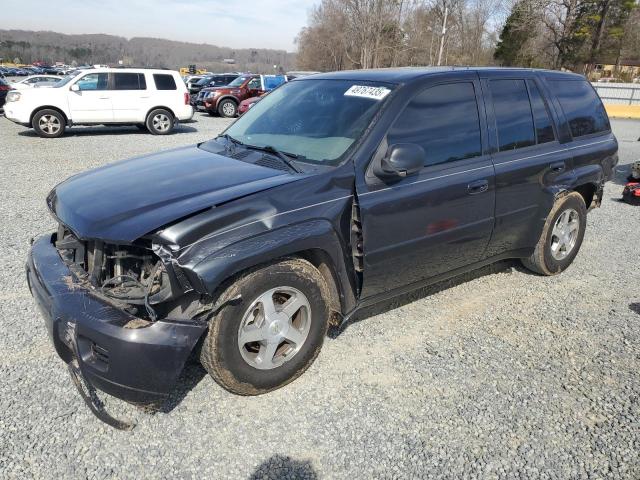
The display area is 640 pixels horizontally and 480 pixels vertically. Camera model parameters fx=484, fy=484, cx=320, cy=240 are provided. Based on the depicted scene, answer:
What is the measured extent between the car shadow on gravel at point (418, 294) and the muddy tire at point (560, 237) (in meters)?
0.24

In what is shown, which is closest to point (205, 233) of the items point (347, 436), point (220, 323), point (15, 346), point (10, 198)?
point (220, 323)

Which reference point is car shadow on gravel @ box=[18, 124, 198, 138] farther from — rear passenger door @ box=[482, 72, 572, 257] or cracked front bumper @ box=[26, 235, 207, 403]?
cracked front bumper @ box=[26, 235, 207, 403]

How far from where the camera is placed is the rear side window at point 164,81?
45.2 feet

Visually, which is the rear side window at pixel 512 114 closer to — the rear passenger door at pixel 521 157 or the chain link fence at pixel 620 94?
the rear passenger door at pixel 521 157

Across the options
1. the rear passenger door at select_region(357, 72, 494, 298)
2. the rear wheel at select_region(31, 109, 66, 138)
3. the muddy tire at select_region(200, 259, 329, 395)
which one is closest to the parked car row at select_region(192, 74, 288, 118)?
the rear wheel at select_region(31, 109, 66, 138)

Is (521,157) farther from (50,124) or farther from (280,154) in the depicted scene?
(50,124)

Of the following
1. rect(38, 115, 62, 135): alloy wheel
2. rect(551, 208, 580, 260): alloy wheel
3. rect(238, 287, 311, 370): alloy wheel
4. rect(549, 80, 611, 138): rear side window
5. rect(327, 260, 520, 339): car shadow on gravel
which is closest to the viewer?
rect(238, 287, 311, 370): alloy wheel

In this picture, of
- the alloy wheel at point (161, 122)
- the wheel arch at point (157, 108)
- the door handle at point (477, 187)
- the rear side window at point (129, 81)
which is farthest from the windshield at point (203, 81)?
the door handle at point (477, 187)

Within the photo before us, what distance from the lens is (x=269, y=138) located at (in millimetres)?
3516

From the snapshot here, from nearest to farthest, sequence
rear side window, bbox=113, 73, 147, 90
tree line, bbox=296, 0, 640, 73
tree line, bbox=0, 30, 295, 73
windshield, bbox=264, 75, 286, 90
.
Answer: rear side window, bbox=113, 73, 147, 90, windshield, bbox=264, 75, 286, 90, tree line, bbox=296, 0, 640, 73, tree line, bbox=0, 30, 295, 73

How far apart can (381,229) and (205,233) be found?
3.81 ft

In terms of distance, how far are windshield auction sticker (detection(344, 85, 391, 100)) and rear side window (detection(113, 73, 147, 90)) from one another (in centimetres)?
1178

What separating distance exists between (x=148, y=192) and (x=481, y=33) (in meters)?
59.0

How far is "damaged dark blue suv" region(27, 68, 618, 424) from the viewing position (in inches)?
94.3
